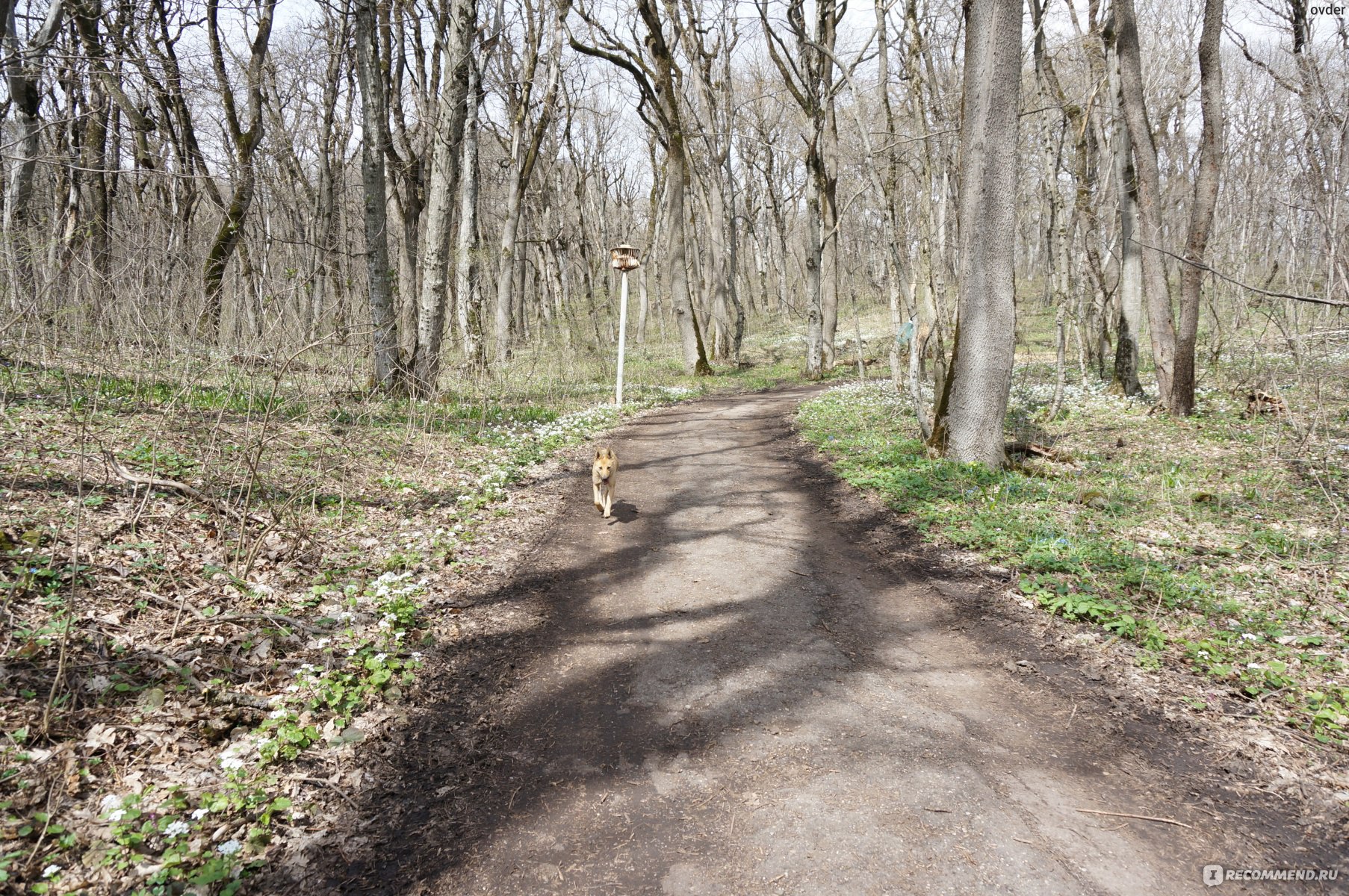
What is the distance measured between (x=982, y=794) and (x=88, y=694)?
14.7 feet

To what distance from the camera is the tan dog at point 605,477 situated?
23.5ft

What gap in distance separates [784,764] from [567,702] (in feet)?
4.60

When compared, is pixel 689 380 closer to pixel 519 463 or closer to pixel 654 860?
pixel 519 463

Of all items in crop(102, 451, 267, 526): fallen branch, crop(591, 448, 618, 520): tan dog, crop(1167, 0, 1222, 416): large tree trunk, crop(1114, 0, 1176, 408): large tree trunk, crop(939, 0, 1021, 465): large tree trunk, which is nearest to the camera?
crop(102, 451, 267, 526): fallen branch

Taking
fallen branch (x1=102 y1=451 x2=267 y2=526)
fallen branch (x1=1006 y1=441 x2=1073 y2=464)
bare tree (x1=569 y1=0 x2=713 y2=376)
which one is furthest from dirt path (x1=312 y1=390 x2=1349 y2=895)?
bare tree (x1=569 y1=0 x2=713 y2=376)

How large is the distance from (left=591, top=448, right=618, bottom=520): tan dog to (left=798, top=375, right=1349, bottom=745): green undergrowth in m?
3.19

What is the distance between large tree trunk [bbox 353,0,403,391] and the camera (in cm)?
1112

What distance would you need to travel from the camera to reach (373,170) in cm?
1145

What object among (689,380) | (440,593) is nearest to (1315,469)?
(440,593)

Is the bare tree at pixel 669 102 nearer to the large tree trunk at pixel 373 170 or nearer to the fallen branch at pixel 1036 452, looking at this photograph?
the large tree trunk at pixel 373 170

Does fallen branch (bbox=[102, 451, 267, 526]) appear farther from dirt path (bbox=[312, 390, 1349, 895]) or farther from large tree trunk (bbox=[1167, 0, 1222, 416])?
large tree trunk (bbox=[1167, 0, 1222, 416])

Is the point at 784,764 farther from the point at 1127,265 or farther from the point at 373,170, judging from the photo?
the point at 1127,265

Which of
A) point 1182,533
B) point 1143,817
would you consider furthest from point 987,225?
point 1143,817

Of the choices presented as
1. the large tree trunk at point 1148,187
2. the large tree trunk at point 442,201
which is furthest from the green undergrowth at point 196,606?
the large tree trunk at point 1148,187
